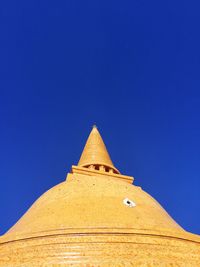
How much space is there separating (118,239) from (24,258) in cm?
263

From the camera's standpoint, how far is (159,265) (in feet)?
30.1

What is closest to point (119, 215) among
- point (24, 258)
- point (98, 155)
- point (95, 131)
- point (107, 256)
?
point (107, 256)

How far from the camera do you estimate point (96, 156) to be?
20.8 metres

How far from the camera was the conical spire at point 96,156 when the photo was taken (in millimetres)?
20016

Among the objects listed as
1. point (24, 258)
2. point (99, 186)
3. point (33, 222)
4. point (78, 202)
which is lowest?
point (24, 258)

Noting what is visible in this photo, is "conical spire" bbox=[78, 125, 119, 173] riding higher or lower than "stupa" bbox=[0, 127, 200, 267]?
higher

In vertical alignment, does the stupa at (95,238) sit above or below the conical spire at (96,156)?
below

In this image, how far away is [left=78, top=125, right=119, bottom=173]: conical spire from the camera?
20.0 m

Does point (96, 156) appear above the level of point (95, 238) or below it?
above

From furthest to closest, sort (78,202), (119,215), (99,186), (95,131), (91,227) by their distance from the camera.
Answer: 1. (95,131)
2. (99,186)
3. (78,202)
4. (119,215)
5. (91,227)

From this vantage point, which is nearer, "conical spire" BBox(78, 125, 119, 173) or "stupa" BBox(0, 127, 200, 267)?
"stupa" BBox(0, 127, 200, 267)

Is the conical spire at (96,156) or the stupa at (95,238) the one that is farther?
the conical spire at (96,156)

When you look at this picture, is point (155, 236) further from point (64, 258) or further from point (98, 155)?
point (98, 155)

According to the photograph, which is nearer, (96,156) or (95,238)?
(95,238)
